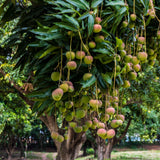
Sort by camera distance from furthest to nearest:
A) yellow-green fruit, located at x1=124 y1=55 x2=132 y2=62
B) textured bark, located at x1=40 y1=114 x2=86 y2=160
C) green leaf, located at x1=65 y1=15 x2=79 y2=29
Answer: textured bark, located at x1=40 y1=114 x2=86 y2=160, yellow-green fruit, located at x1=124 y1=55 x2=132 y2=62, green leaf, located at x1=65 y1=15 x2=79 y2=29

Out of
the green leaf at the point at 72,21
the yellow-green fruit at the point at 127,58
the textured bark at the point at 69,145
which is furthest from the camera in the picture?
the textured bark at the point at 69,145

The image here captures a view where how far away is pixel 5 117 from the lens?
459cm

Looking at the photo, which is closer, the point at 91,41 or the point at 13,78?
the point at 91,41

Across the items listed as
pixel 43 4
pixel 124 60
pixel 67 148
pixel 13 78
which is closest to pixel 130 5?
pixel 124 60

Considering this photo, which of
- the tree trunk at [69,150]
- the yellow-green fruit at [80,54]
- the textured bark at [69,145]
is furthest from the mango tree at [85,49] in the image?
the tree trunk at [69,150]

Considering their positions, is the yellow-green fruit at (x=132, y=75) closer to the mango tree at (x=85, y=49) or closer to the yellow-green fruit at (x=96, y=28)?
the mango tree at (x=85, y=49)

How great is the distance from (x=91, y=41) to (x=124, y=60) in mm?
217

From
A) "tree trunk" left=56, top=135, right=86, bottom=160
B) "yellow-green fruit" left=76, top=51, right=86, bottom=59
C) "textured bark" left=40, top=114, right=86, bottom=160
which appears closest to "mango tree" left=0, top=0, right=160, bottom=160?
"yellow-green fruit" left=76, top=51, right=86, bottom=59

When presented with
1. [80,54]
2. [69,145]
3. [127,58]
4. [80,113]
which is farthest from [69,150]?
[80,54]

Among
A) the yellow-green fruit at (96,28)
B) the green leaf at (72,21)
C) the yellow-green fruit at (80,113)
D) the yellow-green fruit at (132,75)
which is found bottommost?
the yellow-green fruit at (80,113)

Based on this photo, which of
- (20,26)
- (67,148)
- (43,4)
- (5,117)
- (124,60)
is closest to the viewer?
(124,60)

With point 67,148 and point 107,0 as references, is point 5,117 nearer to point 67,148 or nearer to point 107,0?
point 67,148

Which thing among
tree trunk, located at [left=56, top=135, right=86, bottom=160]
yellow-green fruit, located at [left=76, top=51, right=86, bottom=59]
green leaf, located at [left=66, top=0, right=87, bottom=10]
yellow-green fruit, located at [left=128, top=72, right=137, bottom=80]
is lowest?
tree trunk, located at [left=56, top=135, right=86, bottom=160]

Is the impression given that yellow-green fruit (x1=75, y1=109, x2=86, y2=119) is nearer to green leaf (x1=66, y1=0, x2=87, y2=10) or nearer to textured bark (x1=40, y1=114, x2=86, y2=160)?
green leaf (x1=66, y1=0, x2=87, y2=10)
